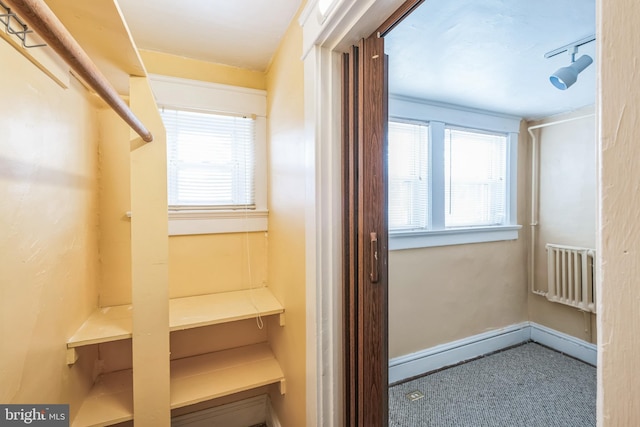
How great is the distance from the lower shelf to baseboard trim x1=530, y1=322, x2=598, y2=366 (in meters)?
2.42

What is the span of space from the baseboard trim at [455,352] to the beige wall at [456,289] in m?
0.05

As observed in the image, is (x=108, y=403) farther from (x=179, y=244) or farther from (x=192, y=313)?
(x=179, y=244)

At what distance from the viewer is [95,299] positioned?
Result: 1426 millimetres

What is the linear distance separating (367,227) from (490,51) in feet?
4.05

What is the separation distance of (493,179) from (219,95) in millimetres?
2313

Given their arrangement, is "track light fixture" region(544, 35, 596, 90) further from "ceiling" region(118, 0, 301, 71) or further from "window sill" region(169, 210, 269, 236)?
"window sill" region(169, 210, 269, 236)

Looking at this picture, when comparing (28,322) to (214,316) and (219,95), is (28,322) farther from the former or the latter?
(219,95)

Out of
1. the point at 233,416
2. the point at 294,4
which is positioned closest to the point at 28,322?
the point at 233,416

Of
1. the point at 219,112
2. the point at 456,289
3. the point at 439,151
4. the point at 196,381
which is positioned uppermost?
the point at 219,112

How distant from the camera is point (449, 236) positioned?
2.21m

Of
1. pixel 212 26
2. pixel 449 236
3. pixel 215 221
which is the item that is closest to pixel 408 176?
pixel 449 236

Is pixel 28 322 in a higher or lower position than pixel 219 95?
lower

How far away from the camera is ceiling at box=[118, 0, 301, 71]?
3.87 ft
